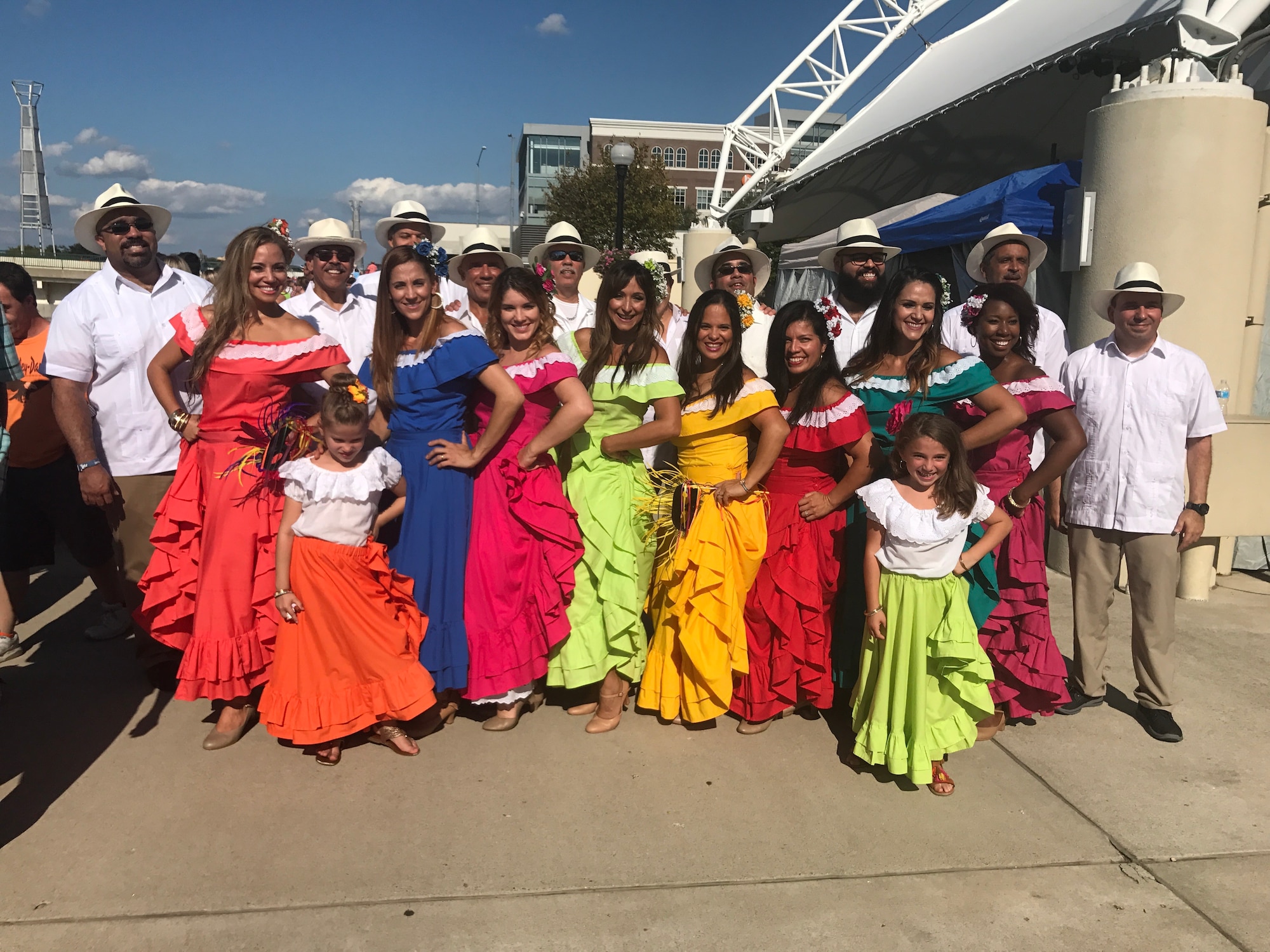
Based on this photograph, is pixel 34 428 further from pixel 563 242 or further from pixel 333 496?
pixel 563 242

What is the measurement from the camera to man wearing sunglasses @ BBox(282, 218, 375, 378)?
14.9 ft

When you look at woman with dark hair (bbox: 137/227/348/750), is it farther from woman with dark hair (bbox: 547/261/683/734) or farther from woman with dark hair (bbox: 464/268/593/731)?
woman with dark hair (bbox: 547/261/683/734)

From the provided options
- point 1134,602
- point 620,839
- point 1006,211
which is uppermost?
point 1006,211

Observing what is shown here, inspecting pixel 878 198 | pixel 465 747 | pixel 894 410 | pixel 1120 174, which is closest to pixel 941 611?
pixel 894 410

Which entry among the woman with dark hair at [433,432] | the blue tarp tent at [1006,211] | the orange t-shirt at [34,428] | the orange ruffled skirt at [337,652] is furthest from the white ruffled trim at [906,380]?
the blue tarp tent at [1006,211]

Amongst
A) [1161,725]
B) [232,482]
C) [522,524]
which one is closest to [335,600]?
[232,482]

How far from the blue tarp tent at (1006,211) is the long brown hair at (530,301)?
495 centimetres

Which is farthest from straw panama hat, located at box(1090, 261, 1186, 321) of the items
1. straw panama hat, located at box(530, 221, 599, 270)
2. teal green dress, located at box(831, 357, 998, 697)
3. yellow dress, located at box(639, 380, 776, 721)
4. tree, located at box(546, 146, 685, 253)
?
tree, located at box(546, 146, 685, 253)

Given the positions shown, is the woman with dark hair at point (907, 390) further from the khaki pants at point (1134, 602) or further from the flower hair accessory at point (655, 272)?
the flower hair accessory at point (655, 272)

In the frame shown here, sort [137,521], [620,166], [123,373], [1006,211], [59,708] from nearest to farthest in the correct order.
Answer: [59,708]
[123,373]
[137,521]
[1006,211]
[620,166]

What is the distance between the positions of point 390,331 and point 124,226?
145 centimetres

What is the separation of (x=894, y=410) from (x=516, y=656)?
71.1 inches

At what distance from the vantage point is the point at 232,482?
3.43 m

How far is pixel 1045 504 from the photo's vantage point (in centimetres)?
429
